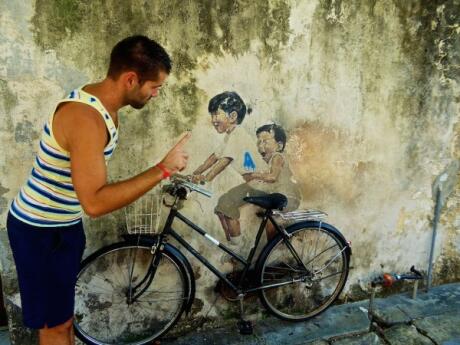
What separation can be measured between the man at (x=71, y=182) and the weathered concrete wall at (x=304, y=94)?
0.83 m

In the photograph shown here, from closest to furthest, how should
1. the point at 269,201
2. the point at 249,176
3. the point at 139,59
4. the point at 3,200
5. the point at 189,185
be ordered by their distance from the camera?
the point at 139,59, the point at 3,200, the point at 189,185, the point at 269,201, the point at 249,176

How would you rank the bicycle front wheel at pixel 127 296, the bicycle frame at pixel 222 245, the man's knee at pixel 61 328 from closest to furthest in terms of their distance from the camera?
the man's knee at pixel 61 328 → the bicycle frame at pixel 222 245 → the bicycle front wheel at pixel 127 296

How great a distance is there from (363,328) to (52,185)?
3348 mm

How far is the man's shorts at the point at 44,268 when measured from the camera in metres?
2.67

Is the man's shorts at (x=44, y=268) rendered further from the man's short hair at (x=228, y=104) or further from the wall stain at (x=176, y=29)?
the man's short hair at (x=228, y=104)

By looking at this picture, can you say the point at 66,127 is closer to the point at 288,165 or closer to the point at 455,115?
the point at 288,165

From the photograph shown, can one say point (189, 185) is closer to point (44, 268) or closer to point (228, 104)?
point (228, 104)

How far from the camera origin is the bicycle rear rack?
159 inches

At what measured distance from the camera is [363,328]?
4281 mm

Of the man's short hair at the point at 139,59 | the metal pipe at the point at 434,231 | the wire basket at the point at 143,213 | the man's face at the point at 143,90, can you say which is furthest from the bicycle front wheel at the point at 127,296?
the metal pipe at the point at 434,231

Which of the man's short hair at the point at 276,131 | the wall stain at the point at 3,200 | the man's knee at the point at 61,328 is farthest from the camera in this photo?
the man's short hair at the point at 276,131

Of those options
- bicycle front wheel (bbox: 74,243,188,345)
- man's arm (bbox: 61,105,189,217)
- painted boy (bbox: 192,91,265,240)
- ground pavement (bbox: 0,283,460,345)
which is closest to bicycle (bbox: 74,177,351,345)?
bicycle front wheel (bbox: 74,243,188,345)

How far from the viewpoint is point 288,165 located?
4039mm

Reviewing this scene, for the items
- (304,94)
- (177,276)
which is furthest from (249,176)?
(177,276)
